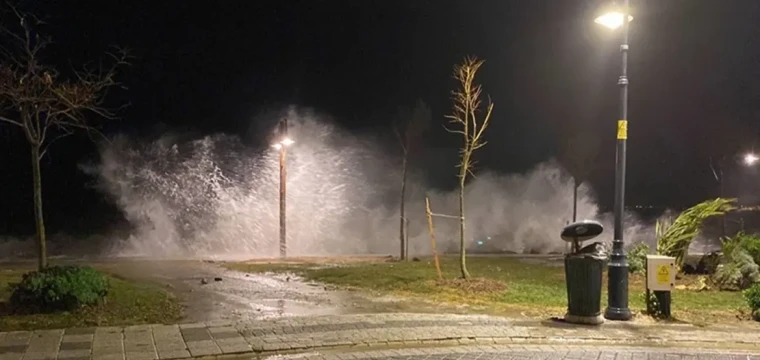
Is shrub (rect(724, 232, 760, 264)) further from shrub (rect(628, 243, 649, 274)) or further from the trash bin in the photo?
the trash bin

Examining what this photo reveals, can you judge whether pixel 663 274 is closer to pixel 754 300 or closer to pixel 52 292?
pixel 754 300

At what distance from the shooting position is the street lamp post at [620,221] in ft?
33.9

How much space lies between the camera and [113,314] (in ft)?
32.6

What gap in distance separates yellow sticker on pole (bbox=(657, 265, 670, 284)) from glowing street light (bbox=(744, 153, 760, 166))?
3216 centimetres

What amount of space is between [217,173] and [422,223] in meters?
10.7

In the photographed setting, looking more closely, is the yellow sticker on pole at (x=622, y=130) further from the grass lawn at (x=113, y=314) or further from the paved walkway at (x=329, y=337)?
the grass lawn at (x=113, y=314)

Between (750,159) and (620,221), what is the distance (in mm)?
32187

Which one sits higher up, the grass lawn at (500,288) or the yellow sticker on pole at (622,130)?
the yellow sticker on pole at (622,130)

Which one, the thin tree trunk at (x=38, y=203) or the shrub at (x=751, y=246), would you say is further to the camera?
the shrub at (x=751, y=246)

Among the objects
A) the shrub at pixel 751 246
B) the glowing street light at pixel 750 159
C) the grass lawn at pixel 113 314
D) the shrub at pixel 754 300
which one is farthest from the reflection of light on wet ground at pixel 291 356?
the glowing street light at pixel 750 159

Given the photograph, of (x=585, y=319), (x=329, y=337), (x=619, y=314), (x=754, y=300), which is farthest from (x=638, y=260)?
(x=329, y=337)

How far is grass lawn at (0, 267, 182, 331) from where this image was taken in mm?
9203

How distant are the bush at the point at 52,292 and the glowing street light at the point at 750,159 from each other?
3796 cm

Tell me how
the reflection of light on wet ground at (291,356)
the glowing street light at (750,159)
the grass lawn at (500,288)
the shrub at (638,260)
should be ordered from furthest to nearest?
1. the glowing street light at (750,159)
2. the shrub at (638,260)
3. the grass lawn at (500,288)
4. the reflection of light on wet ground at (291,356)
